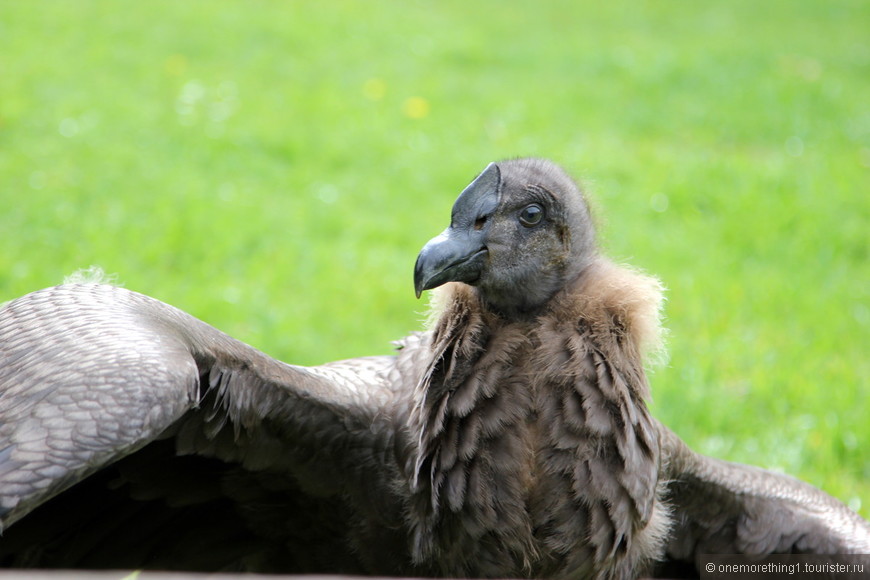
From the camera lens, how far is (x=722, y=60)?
45.2ft

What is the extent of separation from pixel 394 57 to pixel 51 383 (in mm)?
10253

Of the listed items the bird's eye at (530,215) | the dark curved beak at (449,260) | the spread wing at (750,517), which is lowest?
the spread wing at (750,517)

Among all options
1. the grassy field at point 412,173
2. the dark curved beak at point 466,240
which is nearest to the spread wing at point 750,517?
the grassy field at point 412,173

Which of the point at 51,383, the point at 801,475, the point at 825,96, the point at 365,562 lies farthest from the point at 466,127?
the point at 51,383

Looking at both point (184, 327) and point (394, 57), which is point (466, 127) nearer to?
point (394, 57)

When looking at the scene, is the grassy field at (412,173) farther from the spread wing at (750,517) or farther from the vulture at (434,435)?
the spread wing at (750,517)

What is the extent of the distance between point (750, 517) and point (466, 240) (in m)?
1.75

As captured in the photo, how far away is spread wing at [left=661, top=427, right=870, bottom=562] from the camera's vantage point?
13.9 ft

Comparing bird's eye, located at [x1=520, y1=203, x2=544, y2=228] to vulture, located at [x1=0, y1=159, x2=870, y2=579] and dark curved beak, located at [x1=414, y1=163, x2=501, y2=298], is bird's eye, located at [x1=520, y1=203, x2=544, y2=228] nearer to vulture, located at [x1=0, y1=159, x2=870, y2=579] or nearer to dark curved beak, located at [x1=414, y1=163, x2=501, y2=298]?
vulture, located at [x1=0, y1=159, x2=870, y2=579]

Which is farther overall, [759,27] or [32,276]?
[759,27]

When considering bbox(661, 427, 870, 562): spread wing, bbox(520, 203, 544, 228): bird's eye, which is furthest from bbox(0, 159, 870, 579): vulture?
bbox(661, 427, 870, 562): spread wing

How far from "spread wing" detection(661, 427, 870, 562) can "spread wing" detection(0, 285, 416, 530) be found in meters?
1.31

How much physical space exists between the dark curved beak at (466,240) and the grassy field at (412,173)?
25.4 inches

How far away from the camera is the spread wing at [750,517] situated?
423cm
